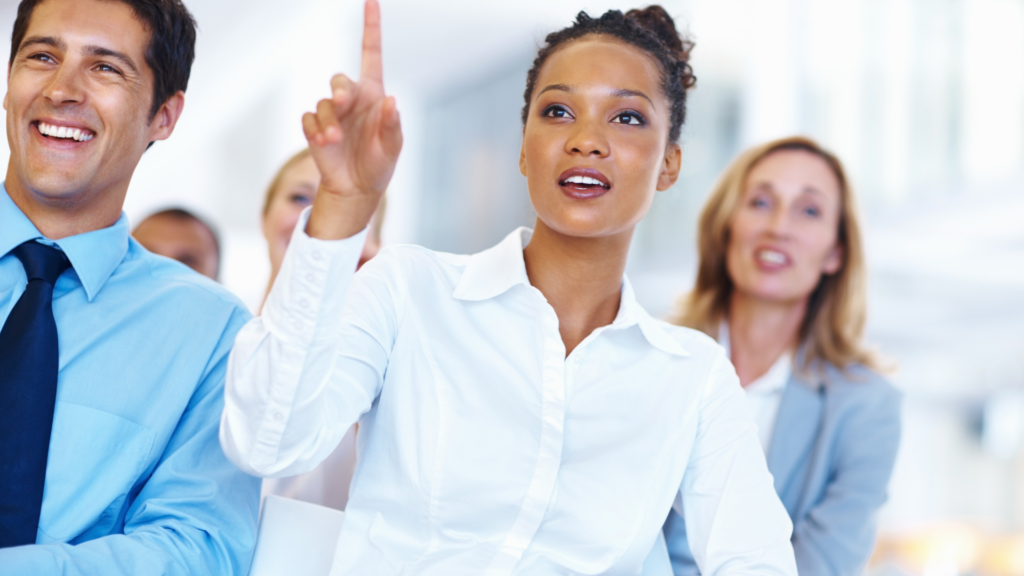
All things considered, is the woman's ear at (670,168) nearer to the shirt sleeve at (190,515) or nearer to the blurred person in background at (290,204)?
the shirt sleeve at (190,515)

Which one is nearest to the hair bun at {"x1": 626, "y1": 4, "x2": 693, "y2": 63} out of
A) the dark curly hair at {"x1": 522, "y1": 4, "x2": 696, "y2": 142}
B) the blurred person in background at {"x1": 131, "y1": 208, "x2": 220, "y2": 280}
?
the dark curly hair at {"x1": 522, "y1": 4, "x2": 696, "y2": 142}

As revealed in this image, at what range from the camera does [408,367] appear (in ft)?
4.82

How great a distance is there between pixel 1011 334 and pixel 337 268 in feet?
29.5

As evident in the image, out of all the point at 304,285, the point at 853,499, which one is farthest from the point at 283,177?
the point at 853,499

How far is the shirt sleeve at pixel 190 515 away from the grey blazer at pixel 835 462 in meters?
1.44

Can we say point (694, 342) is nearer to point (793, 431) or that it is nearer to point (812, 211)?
point (793, 431)

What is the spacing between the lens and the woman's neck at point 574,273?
163 cm

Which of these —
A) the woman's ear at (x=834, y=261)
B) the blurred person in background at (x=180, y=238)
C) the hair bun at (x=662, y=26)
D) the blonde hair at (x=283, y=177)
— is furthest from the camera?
the blurred person in background at (x=180, y=238)

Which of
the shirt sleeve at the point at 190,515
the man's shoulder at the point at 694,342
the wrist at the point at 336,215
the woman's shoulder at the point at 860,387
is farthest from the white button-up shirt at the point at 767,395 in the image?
the wrist at the point at 336,215

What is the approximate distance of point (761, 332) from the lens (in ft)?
8.66

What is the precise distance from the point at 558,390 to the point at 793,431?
3.65ft

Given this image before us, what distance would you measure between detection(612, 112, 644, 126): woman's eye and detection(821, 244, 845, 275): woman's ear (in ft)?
4.42

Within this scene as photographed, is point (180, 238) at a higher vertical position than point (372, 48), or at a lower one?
lower

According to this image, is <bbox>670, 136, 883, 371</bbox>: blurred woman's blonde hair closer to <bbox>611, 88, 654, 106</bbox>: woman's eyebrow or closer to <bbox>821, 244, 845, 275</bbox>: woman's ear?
<bbox>821, 244, 845, 275</bbox>: woman's ear
